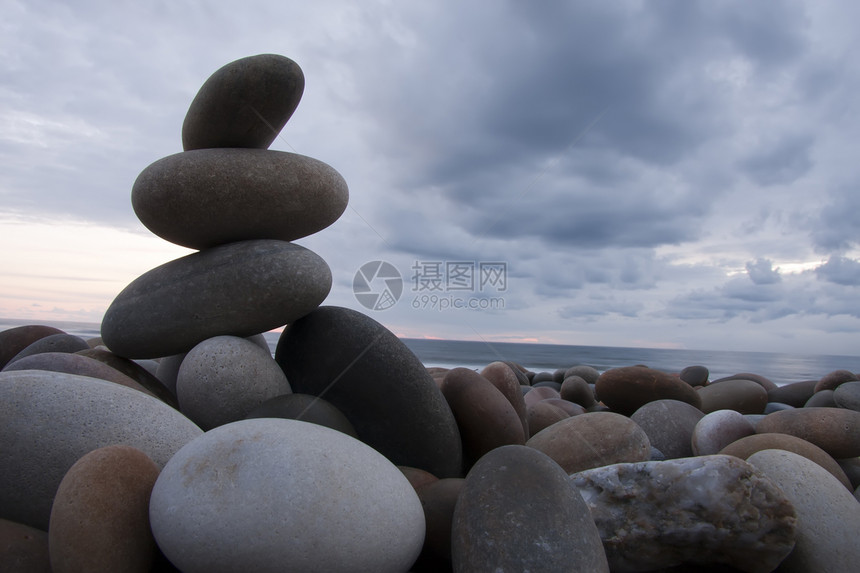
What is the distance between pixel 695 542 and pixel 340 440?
4.89 ft

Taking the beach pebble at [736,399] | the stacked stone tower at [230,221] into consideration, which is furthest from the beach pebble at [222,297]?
the beach pebble at [736,399]

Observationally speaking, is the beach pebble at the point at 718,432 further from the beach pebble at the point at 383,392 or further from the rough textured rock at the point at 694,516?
the beach pebble at the point at 383,392

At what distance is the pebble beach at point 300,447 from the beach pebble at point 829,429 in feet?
0.04

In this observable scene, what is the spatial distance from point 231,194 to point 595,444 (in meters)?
2.61

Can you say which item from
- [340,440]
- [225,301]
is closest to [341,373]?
[225,301]

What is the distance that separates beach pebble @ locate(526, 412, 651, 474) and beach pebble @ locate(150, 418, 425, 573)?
1.25m

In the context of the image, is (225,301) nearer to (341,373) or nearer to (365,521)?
(341,373)

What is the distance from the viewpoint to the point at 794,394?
7176 millimetres

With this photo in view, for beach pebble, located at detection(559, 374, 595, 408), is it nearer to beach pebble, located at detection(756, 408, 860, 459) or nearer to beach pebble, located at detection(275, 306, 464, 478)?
beach pebble, located at detection(756, 408, 860, 459)

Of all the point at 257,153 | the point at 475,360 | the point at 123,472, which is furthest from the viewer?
the point at 475,360

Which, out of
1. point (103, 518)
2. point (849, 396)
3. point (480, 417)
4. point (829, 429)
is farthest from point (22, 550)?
point (849, 396)

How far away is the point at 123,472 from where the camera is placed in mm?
2072

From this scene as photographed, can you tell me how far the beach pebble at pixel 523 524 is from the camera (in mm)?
1930

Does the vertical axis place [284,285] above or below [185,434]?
above
